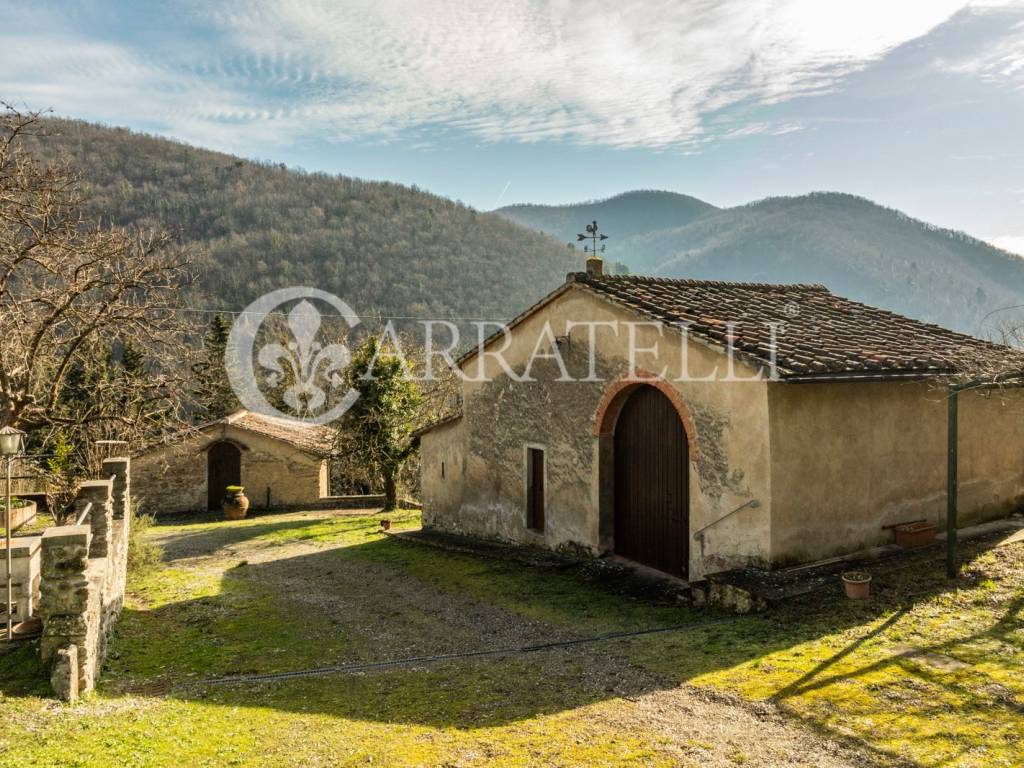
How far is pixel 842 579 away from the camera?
8070mm

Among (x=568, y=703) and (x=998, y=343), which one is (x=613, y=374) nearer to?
(x=568, y=703)

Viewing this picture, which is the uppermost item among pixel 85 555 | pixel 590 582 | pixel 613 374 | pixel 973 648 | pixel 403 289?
pixel 403 289

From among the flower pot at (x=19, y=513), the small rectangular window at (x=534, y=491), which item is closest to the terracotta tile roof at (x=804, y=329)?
the small rectangular window at (x=534, y=491)

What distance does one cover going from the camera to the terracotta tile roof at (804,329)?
8688mm

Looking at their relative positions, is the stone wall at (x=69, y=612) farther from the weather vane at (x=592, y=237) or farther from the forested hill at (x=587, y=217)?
the forested hill at (x=587, y=217)

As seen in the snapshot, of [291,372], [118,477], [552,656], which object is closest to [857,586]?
[552,656]

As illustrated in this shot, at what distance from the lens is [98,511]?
348 inches

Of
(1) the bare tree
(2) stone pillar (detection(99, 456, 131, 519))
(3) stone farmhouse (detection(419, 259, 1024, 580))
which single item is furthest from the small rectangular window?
(2) stone pillar (detection(99, 456, 131, 519))

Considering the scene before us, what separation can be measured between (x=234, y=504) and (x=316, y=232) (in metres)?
47.9

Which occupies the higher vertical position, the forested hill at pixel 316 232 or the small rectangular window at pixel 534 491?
the forested hill at pixel 316 232

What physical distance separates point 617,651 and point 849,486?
4.27 m

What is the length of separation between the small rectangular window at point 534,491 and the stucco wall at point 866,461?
214 inches

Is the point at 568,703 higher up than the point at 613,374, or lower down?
lower down

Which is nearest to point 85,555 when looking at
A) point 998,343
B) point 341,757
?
point 341,757
